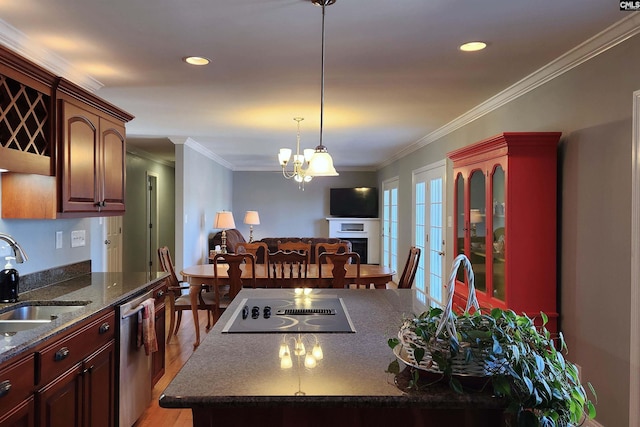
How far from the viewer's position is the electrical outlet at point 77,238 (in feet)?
10.4

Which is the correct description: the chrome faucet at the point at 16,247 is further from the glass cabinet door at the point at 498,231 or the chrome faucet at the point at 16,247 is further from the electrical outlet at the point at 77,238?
the glass cabinet door at the point at 498,231

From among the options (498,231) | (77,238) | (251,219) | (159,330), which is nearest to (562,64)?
(498,231)

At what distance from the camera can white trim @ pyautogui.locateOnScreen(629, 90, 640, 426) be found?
7.17 ft

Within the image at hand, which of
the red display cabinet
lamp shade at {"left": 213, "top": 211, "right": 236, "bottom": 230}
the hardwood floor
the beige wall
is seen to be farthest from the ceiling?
lamp shade at {"left": 213, "top": 211, "right": 236, "bottom": 230}

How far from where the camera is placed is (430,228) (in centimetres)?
603

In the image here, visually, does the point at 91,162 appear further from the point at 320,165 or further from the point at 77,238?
the point at 320,165

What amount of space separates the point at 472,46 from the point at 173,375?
3.17 meters

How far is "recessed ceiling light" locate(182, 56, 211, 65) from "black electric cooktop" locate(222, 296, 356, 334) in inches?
62.6

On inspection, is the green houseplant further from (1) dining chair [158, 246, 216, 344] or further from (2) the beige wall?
(1) dining chair [158, 246, 216, 344]

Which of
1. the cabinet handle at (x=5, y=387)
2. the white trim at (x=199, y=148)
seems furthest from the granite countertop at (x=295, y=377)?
the white trim at (x=199, y=148)

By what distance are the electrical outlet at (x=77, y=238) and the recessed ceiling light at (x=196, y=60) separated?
1.47 meters

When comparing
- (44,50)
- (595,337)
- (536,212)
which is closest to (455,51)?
(536,212)

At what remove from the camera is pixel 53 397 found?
1801 mm

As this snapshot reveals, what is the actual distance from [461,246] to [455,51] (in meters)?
1.65
